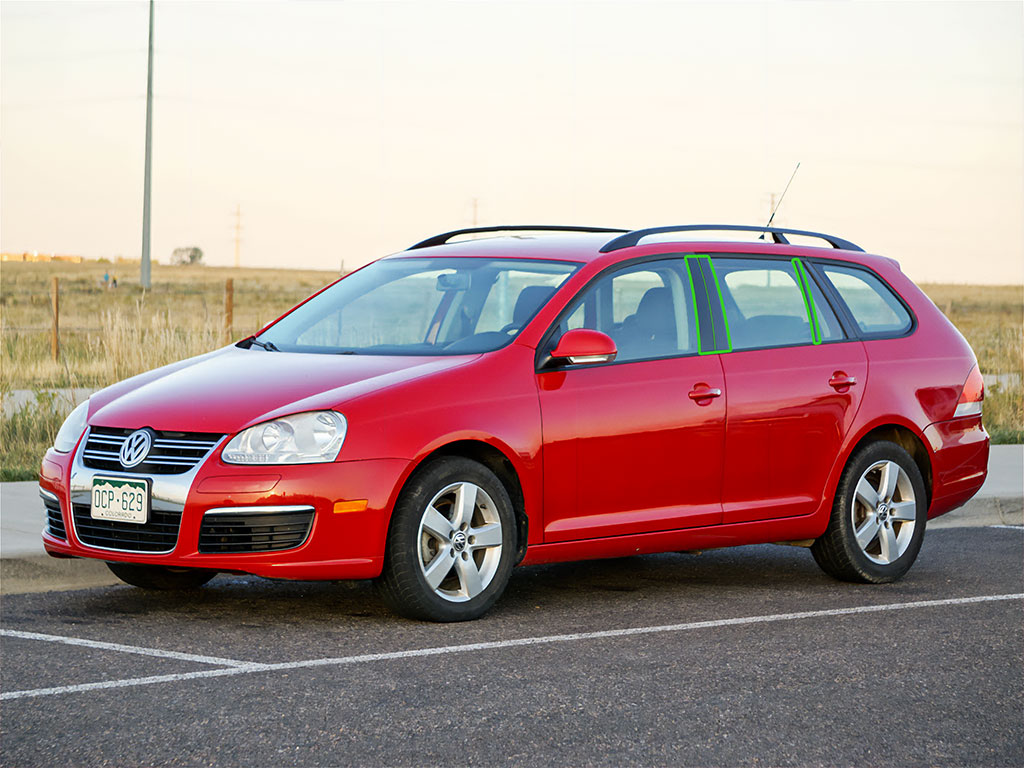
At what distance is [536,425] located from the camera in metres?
6.85

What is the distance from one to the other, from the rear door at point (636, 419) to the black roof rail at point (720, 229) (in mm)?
149

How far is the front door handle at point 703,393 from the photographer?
7.38 m

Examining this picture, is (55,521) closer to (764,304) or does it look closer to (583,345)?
(583,345)

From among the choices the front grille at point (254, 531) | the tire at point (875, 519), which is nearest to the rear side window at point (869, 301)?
the tire at point (875, 519)

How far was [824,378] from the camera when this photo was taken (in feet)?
25.9

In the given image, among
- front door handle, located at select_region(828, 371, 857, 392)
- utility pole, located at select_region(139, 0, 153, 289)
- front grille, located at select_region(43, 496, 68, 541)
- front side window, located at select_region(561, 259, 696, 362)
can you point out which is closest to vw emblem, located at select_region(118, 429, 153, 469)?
front grille, located at select_region(43, 496, 68, 541)

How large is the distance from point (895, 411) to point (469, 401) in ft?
8.90

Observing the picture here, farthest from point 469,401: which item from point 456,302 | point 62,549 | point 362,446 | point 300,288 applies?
point 300,288

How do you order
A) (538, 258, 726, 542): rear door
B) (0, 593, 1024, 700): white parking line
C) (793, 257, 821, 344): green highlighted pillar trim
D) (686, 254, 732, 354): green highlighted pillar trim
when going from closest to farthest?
1. (0, 593, 1024, 700): white parking line
2. (538, 258, 726, 542): rear door
3. (686, 254, 732, 354): green highlighted pillar trim
4. (793, 257, 821, 344): green highlighted pillar trim

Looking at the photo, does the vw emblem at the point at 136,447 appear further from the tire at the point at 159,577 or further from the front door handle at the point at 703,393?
the front door handle at the point at 703,393

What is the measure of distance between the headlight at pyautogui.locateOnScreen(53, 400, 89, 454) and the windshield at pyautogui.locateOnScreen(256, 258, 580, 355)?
3.51ft

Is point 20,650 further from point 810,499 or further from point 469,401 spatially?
point 810,499

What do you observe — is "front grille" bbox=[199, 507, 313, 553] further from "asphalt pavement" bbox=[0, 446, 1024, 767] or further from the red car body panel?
"asphalt pavement" bbox=[0, 446, 1024, 767]

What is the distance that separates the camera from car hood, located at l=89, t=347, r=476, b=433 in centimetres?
644
